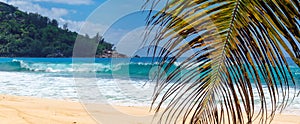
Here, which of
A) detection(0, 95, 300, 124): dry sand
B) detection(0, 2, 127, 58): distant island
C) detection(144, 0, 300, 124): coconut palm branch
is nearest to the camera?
detection(144, 0, 300, 124): coconut palm branch

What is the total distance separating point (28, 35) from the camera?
4503cm

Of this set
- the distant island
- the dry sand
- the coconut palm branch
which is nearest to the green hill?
the distant island

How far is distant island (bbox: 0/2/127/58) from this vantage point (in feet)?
143

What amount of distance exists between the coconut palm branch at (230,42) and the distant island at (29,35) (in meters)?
41.2

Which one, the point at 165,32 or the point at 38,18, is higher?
the point at 38,18

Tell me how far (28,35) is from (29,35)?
17cm

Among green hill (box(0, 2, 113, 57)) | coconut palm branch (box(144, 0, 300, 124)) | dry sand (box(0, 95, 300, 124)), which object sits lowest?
dry sand (box(0, 95, 300, 124))

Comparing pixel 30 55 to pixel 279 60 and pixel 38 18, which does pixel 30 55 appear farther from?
pixel 279 60

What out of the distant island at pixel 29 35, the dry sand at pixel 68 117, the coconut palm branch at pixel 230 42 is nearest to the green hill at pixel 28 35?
the distant island at pixel 29 35

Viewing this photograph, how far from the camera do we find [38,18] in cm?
4944

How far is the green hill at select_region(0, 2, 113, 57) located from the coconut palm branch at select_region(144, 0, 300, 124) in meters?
41.1

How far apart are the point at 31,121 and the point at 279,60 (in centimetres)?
472

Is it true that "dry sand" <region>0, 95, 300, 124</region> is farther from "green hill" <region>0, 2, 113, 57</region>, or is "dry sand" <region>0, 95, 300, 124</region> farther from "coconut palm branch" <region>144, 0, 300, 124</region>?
"green hill" <region>0, 2, 113, 57</region>

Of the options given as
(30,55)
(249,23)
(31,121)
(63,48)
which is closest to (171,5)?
(249,23)
